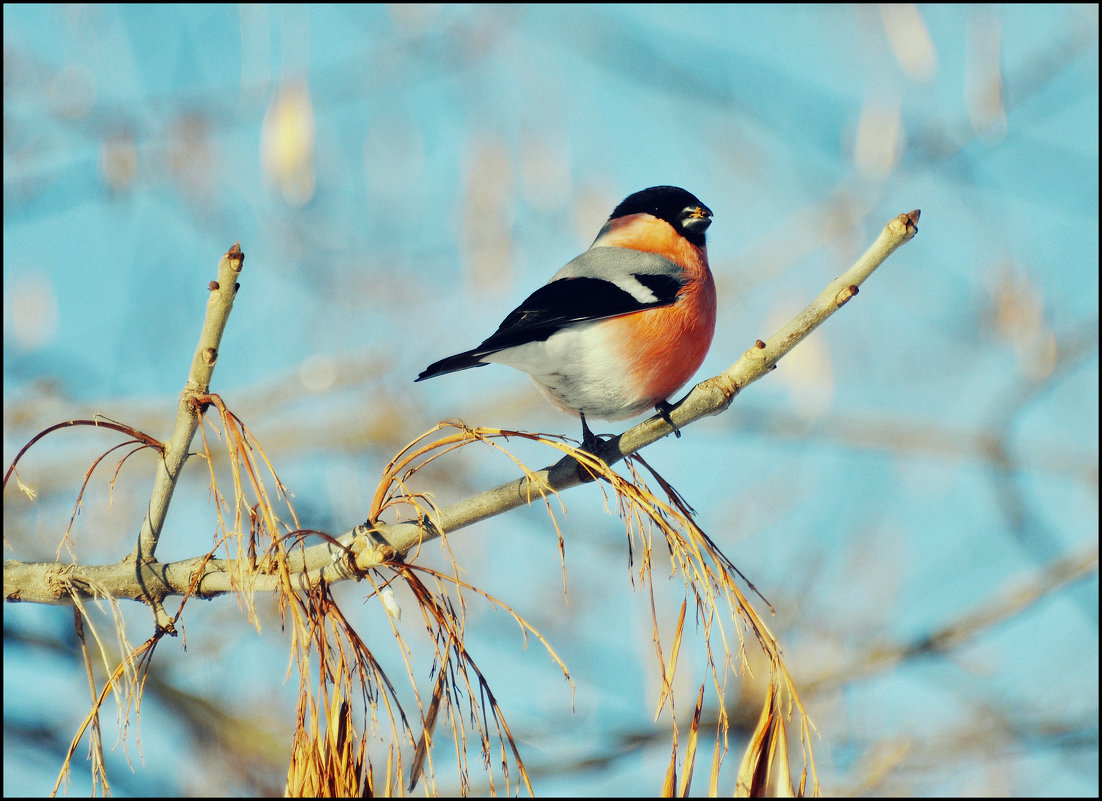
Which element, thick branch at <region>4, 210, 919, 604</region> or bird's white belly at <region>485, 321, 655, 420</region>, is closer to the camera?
thick branch at <region>4, 210, 919, 604</region>

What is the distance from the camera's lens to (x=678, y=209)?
2975 millimetres

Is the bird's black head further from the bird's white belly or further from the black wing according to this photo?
the bird's white belly

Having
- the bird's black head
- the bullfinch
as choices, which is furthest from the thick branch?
the bird's black head

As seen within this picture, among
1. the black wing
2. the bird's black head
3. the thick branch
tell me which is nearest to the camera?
the thick branch

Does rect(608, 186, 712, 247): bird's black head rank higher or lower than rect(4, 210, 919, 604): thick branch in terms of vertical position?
higher

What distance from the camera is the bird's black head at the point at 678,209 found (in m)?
2.93

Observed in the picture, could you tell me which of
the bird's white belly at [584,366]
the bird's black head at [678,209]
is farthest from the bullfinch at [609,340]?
the bird's black head at [678,209]

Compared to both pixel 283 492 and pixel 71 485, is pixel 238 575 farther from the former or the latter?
pixel 71 485

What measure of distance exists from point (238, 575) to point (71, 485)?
2741 mm

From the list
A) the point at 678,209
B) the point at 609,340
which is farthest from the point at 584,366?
the point at 678,209

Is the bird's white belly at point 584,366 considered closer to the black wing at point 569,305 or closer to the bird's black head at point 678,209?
the black wing at point 569,305

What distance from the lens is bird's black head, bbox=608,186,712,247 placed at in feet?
9.62

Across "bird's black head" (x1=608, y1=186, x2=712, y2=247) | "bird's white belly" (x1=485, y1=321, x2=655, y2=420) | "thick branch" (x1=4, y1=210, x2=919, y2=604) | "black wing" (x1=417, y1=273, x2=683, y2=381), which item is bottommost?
"thick branch" (x1=4, y1=210, x2=919, y2=604)

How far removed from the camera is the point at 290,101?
3.27 m
